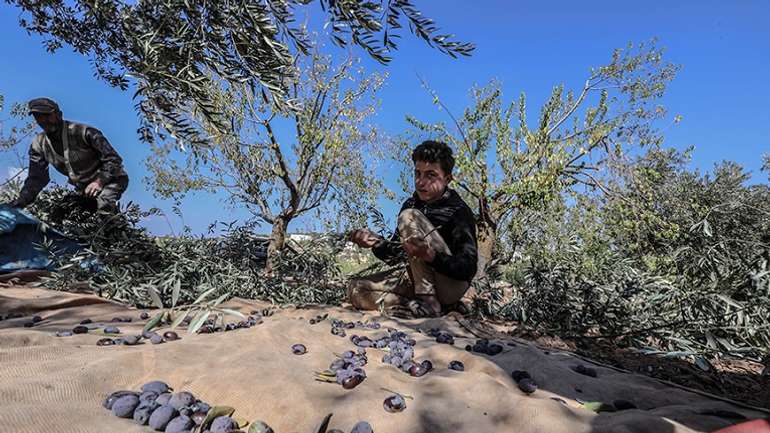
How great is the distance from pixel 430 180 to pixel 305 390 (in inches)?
116

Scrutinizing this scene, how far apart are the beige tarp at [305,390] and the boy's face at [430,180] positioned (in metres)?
2.17

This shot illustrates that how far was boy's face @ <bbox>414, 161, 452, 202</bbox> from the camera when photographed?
13.4ft

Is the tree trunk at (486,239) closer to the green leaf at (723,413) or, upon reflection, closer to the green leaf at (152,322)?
the green leaf at (723,413)

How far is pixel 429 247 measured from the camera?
144 inches

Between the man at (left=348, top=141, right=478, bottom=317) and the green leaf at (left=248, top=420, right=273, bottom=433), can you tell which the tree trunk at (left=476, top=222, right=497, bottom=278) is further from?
the green leaf at (left=248, top=420, right=273, bottom=433)

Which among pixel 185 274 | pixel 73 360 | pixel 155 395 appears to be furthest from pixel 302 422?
pixel 185 274

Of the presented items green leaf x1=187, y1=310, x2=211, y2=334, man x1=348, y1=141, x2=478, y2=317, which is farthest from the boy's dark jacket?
green leaf x1=187, y1=310, x2=211, y2=334

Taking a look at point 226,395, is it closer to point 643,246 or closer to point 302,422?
point 302,422

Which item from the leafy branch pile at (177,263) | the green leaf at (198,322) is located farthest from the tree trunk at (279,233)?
the green leaf at (198,322)

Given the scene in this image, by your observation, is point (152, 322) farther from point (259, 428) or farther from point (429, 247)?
point (429, 247)

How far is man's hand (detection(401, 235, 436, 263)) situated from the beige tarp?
1.49 metres

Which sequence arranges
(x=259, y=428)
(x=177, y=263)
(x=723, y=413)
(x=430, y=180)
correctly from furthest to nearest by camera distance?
(x=430, y=180), (x=177, y=263), (x=723, y=413), (x=259, y=428)

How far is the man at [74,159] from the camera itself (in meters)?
4.80

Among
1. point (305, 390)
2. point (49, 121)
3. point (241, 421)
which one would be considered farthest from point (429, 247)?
point (49, 121)
